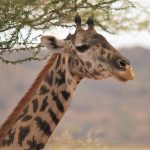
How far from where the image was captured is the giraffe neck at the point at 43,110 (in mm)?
11062

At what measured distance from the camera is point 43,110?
11.3m

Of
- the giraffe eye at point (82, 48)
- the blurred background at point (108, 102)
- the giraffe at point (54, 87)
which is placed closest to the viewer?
the giraffe at point (54, 87)

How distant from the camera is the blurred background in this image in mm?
92062

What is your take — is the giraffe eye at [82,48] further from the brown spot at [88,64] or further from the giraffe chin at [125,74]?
the giraffe chin at [125,74]

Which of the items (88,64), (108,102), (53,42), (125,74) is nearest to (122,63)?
(125,74)

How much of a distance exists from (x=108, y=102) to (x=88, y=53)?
91.5 metres

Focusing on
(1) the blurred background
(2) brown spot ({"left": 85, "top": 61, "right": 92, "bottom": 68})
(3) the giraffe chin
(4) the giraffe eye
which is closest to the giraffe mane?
(4) the giraffe eye

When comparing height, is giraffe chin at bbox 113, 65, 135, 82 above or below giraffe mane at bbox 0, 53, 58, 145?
above

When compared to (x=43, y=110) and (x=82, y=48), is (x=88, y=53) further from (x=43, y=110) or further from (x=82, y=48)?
(x=43, y=110)

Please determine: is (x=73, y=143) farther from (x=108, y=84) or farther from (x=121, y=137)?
(x=108, y=84)

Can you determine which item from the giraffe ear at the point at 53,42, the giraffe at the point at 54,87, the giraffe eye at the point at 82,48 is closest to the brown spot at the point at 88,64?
the giraffe at the point at 54,87

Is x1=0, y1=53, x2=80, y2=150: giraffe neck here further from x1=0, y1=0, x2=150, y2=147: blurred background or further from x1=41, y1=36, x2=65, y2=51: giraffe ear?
x1=0, y1=0, x2=150, y2=147: blurred background

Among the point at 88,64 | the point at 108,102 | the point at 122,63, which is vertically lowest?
the point at 108,102

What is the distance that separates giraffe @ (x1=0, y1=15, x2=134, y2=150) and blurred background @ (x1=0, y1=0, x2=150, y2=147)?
75.3 metres
